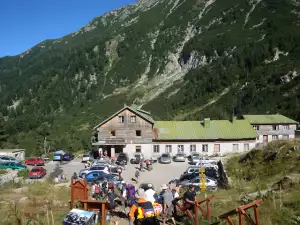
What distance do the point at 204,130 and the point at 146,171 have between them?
1559cm

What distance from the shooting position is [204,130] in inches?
1907

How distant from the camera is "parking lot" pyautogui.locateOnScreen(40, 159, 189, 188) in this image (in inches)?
1252

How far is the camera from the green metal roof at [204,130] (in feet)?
154

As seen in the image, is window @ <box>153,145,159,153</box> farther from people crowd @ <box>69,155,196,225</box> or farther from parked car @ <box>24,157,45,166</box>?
people crowd @ <box>69,155,196,225</box>

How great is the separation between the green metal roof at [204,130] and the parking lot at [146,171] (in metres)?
6.81

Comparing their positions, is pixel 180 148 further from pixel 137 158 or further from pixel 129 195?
pixel 129 195

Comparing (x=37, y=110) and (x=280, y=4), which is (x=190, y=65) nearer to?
(x=280, y=4)

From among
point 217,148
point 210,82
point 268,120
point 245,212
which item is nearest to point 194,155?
point 217,148

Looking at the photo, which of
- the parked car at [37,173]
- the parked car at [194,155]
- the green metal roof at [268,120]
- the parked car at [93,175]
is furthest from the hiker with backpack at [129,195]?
the green metal roof at [268,120]

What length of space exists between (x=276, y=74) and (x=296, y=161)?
105847mm

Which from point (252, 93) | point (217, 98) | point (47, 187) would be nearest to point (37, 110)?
point (217, 98)

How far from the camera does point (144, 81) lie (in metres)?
187

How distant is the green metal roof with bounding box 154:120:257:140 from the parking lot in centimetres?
681

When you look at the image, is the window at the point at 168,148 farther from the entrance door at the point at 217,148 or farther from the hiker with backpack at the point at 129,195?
the hiker with backpack at the point at 129,195
